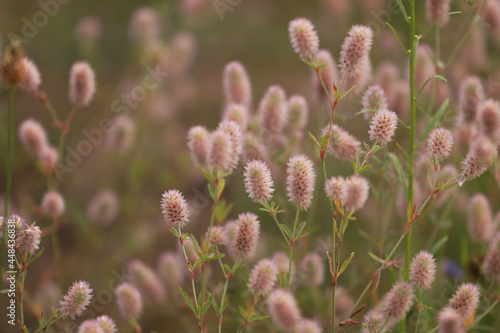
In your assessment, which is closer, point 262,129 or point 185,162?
point 262,129

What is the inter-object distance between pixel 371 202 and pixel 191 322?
120 centimetres

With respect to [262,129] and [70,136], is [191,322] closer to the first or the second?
[262,129]

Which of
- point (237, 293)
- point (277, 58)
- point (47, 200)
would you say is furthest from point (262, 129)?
point (277, 58)

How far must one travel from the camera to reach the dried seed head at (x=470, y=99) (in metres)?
1.94

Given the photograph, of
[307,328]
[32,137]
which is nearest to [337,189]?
[307,328]

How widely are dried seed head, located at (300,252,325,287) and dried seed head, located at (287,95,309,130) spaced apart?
489 mm

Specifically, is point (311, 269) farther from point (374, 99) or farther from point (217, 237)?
point (374, 99)

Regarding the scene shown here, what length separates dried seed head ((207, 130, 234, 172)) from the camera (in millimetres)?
1410

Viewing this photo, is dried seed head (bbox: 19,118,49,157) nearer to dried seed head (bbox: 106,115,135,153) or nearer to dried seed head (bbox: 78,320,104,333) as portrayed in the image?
dried seed head (bbox: 106,115,135,153)

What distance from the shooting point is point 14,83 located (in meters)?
1.65

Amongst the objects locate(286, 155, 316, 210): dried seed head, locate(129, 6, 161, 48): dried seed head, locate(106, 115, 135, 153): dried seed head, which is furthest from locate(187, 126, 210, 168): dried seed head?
locate(129, 6, 161, 48): dried seed head

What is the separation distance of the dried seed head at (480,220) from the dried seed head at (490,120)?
22 centimetres

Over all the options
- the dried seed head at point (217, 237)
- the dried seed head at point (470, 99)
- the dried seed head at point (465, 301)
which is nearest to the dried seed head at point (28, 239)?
the dried seed head at point (217, 237)

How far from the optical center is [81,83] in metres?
1.95
